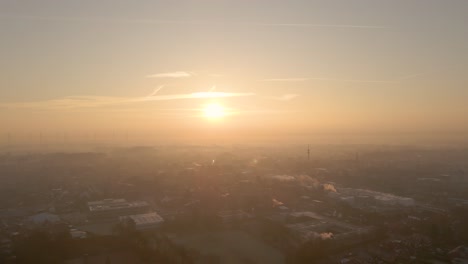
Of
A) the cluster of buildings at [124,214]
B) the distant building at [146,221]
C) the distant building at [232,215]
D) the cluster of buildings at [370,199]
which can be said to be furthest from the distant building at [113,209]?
the cluster of buildings at [370,199]

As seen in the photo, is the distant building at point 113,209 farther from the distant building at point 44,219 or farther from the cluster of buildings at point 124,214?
the distant building at point 44,219

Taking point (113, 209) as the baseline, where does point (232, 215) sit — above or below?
below

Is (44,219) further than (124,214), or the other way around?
(124,214)

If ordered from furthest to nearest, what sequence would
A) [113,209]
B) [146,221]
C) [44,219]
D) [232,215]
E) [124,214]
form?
[113,209]
[124,214]
[232,215]
[44,219]
[146,221]

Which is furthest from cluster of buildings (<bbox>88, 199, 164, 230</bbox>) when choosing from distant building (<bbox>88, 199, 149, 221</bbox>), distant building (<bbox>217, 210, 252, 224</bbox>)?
distant building (<bbox>217, 210, 252, 224</bbox>)

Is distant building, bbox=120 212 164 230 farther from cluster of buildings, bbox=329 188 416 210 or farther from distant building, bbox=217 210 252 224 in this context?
cluster of buildings, bbox=329 188 416 210

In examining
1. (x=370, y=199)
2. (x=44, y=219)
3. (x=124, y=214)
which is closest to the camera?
(x=44, y=219)

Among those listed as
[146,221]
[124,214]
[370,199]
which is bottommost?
[370,199]

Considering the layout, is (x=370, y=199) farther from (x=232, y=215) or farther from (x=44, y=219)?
(x=44, y=219)

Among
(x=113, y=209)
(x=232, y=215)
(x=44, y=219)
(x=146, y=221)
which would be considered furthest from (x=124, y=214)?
(x=232, y=215)

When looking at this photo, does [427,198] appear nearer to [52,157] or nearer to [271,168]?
[271,168]
